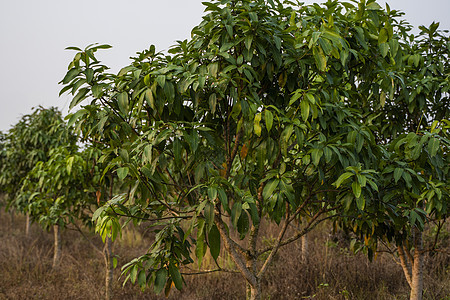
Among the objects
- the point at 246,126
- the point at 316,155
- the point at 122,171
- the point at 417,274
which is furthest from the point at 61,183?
the point at 417,274

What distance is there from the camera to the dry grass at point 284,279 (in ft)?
16.9

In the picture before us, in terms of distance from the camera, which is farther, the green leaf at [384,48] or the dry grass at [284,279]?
Result: the dry grass at [284,279]

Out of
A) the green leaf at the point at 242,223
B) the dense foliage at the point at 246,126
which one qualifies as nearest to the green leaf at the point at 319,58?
the dense foliage at the point at 246,126

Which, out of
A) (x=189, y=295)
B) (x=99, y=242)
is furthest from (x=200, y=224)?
(x=99, y=242)

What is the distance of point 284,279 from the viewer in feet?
18.2

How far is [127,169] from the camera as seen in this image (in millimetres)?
2031

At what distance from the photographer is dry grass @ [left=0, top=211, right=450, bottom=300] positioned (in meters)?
5.16

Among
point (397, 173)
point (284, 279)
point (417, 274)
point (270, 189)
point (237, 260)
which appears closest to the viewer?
point (270, 189)

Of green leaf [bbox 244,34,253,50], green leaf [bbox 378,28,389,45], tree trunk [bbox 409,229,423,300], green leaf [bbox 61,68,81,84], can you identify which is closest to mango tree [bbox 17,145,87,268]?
green leaf [bbox 61,68,81,84]

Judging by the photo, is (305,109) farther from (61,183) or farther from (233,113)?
(61,183)

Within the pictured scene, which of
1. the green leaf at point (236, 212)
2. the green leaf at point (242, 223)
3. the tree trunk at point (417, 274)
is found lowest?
the tree trunk at point (417, 274)

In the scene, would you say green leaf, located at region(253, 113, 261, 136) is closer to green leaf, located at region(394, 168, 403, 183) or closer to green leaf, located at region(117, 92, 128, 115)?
green leaf, located at region(117, 92, 128, 115)

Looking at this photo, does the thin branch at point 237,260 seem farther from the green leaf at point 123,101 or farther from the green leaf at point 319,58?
the green leaf at point 319,58

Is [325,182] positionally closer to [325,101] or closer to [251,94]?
[325,101]
